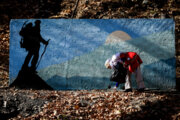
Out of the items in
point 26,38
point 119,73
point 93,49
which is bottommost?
point 119,73

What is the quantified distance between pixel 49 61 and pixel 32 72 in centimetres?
67

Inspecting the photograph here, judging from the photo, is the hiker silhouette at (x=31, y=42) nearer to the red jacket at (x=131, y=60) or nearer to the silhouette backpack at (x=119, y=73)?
the silhouette backpack at (x=119, y=73)

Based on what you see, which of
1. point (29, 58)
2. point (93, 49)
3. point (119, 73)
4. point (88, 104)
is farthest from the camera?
point (29, 58)

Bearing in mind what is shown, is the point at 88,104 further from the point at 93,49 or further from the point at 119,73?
the point at 93,49

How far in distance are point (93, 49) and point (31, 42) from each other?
2.04 m

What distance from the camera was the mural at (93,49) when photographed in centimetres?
759

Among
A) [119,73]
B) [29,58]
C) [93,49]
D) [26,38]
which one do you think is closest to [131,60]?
[119,73]

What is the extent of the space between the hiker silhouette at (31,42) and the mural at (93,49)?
102 millimetres

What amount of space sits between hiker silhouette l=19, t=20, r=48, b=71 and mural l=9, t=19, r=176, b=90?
0.10 metres

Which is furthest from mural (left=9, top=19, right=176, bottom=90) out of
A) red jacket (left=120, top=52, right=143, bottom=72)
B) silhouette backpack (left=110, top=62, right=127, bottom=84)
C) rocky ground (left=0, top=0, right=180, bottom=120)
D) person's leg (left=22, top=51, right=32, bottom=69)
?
silhouette backpack (left=110, top=62, right=127, bottom=84)

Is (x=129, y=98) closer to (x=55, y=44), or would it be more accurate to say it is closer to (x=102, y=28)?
(x=102, y=28)

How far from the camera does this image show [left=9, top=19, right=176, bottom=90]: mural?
24.9 feet

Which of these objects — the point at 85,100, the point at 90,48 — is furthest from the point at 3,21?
the point at 85,100

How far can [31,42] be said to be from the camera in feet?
27.2
